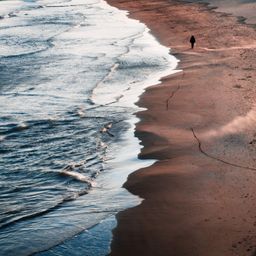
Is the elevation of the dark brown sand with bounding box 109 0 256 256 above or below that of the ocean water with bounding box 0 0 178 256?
above

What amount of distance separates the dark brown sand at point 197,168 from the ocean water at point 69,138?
367mm

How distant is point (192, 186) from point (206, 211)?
0.95 meters

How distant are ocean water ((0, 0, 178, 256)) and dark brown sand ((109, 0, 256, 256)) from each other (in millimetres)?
367

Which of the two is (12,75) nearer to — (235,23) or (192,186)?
(192,186)

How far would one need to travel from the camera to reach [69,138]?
37.3ft

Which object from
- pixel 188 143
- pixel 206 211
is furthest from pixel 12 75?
pixel 206 211

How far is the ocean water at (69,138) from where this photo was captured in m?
7.41

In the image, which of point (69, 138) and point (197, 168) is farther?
point (69, 138)

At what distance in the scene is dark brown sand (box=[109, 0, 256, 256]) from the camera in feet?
22.5

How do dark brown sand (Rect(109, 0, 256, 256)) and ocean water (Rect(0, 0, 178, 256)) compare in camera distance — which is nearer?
dark brown sand (Rect(109, 0, 256, 256))

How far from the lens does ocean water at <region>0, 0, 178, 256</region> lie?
7410 mm

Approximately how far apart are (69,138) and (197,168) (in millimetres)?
3274

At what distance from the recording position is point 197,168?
9.25 metres

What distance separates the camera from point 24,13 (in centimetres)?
4506
